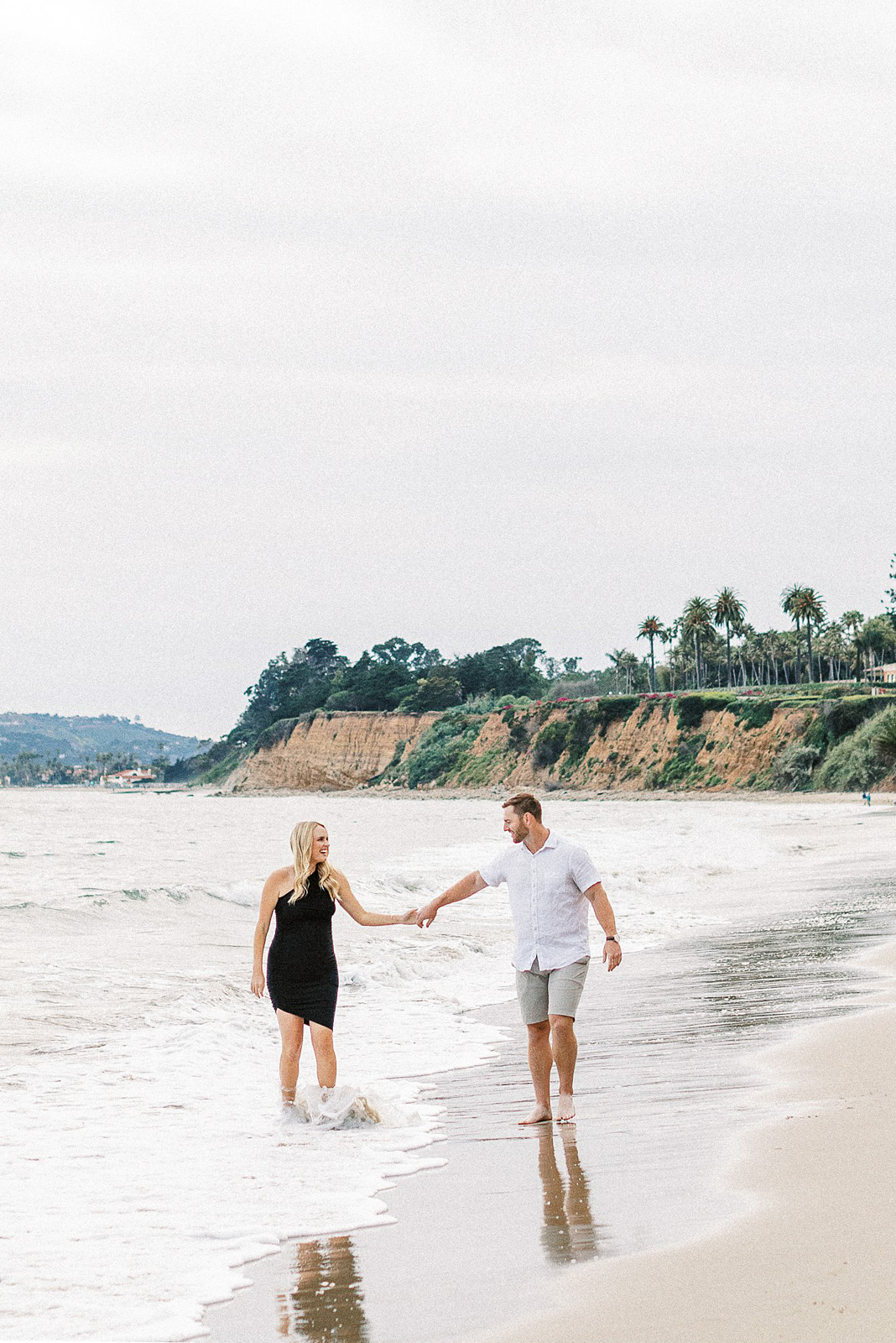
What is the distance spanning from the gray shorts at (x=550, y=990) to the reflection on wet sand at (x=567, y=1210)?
65cm

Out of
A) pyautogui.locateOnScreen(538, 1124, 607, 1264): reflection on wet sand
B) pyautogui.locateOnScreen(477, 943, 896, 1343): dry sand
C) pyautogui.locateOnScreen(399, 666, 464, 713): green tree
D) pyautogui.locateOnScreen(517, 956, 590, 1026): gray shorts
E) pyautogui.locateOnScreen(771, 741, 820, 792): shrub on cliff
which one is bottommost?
pyautogui.locateOnScreen(771, 741, 820, 792): shrub on cliff

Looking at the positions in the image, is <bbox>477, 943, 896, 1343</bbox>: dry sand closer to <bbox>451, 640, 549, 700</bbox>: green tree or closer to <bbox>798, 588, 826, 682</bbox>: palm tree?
<bbox>798, 588, 826, 682</bbox>: palm tree

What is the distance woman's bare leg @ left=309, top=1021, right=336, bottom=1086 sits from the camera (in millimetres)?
6590

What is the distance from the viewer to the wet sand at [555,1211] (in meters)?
3.80

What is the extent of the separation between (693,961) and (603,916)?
632 cm

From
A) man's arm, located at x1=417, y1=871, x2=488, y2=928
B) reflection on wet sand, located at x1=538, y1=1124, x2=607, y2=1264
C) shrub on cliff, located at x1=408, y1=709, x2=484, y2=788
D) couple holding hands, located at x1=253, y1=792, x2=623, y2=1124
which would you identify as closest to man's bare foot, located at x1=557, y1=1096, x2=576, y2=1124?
couple holding hands, located at x1=253, y1=792, x2=623, y2=1124

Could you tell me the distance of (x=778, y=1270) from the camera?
3938mm

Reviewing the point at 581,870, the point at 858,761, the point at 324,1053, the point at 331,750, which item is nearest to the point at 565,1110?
the point at 581,870

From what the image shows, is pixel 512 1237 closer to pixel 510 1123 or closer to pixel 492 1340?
pixel 492 1340

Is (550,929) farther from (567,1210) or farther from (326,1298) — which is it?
(326,1298)

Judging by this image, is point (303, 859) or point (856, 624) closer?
point (303, 859)

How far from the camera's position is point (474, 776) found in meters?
107

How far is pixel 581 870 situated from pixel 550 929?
315 mm

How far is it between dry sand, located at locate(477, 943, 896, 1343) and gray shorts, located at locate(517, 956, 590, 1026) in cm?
105
